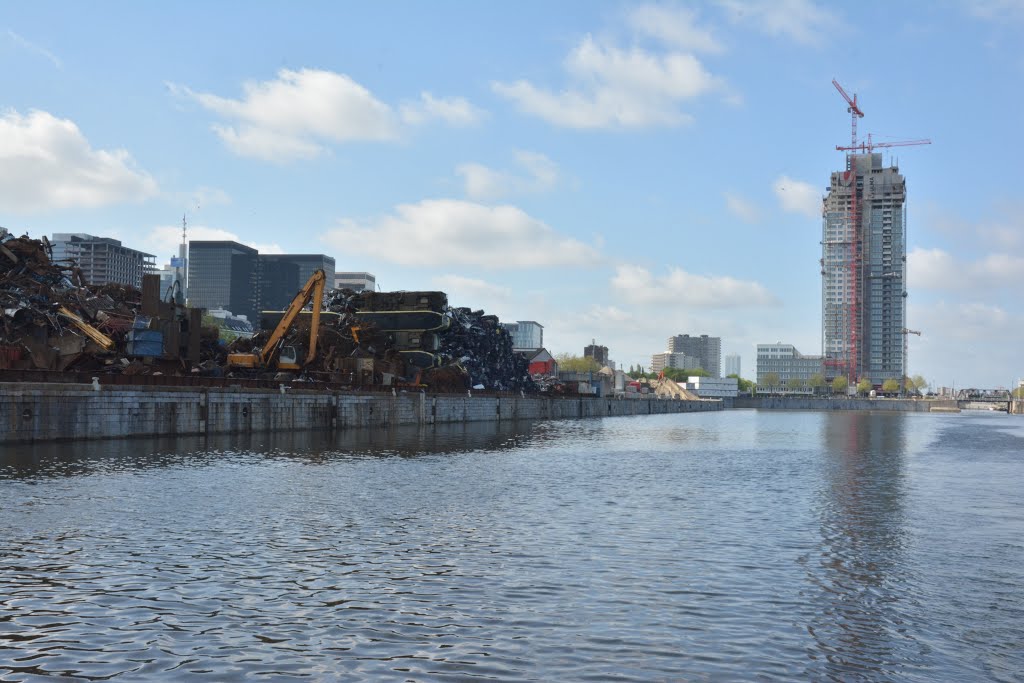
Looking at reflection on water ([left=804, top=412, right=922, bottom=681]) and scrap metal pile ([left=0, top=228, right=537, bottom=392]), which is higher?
scrap metal pile ([left=0, top=228, right=537, bottom=392])

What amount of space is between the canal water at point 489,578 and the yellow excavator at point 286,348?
39.0 meters

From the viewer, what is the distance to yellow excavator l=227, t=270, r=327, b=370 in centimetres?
7625

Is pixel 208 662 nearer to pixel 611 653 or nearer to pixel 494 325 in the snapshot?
pixel 611 653

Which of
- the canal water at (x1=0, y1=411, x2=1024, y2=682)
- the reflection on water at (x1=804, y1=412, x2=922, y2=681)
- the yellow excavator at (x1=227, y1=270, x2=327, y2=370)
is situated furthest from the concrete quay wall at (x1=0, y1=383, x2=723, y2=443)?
the reflection on water at (x1=804, y1=412, x2=922, y2=681)

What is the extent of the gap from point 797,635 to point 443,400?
8619cm

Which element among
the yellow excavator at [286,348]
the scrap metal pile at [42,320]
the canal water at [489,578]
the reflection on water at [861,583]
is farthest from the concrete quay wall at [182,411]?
the reflection on water at [861,583]

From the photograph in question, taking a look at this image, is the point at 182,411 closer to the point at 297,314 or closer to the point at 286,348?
the point at 286,348

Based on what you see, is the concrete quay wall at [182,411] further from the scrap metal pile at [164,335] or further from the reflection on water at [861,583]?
the reflection on water at [861,583]

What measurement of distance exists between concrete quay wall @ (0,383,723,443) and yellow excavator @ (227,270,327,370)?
7615 mm

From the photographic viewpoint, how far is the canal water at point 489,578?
12.7 meters

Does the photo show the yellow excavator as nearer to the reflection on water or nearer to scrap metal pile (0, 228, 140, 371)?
scrap metal pile (0, 228, 140, 371)

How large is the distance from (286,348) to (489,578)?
6560cm

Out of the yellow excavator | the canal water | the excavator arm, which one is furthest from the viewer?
the excavator arm

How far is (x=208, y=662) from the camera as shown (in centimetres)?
1220
